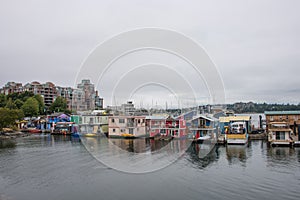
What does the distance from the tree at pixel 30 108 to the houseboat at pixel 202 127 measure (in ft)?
102

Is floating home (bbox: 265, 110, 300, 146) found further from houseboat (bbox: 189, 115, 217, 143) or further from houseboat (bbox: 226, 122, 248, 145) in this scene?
houseboat (bbox: 189, 115, 217, 143)

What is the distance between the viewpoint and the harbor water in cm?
827

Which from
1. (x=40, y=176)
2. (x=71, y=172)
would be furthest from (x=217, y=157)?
(x=40, y=176)

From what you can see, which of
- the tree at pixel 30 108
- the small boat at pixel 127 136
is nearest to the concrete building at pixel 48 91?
the tree at pixel 30 108

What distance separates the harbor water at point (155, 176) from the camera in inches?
326

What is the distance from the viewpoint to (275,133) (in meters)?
18.3

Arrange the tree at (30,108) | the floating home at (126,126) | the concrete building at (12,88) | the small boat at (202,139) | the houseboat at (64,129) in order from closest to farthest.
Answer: the small boat at (202,139) < the floating home at (126,126) < the houseboat at (64,129) < the tree at (30,108) < the concrete building at (12,88)

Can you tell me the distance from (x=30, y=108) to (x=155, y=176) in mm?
36873

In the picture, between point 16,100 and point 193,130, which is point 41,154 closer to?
point 193,130

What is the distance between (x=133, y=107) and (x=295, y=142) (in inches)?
1074

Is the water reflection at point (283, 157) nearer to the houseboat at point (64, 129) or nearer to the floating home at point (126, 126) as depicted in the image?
the floating home at point (126, 126)

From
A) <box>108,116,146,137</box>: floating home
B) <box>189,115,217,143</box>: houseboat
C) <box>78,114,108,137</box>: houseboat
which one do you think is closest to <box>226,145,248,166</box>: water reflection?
<box>189,115,217,143</box>: houseboat

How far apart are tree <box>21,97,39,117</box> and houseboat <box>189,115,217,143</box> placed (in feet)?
102

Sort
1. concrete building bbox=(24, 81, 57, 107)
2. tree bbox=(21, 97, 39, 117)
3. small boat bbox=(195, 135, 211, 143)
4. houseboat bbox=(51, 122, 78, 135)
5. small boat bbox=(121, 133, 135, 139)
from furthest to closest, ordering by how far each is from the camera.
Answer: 1. concrete building bbox=(24, 81, 57, 107)
2. tree bbox=(21, 97, 39, 117)
3. houseboat bbox=(51, 122, 78, 135)
4. small boat bbox=(121, 133, 135, 139)
5. small boat bbox=(195, 135, 211, 143)
